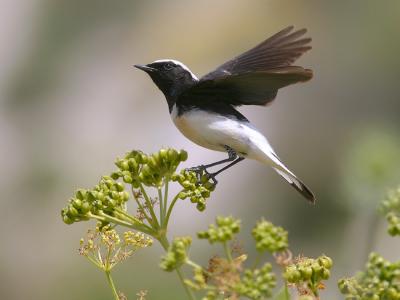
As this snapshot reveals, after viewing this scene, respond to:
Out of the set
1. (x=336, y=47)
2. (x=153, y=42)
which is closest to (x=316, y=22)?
(x=336, y=47)

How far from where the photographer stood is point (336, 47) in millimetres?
17328

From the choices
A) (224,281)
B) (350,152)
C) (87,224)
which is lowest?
(224,281)

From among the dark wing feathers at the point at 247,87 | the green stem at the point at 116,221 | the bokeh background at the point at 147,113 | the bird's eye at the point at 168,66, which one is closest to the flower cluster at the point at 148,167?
the green stem at the point at 116,221

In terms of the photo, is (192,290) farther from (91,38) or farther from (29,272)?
(91,38)

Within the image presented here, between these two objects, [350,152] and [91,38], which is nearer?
[350,152]

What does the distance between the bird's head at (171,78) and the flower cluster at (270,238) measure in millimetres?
2933

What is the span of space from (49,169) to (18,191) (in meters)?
0.70

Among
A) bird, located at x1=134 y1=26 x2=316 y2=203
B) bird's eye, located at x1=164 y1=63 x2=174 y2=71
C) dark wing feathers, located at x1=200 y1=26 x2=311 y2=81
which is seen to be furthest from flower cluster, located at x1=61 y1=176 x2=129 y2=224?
bird's eye, located at x1=164 y1=63 x2=174 y2=71

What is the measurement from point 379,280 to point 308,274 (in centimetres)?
50

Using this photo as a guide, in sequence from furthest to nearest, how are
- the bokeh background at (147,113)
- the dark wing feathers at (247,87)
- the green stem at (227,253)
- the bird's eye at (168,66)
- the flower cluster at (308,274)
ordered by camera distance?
the bokeh background at (147,113), the bird's eye at (168,66), the dark wing feathers at (247,87), the flower cluster at (308,274), the green stem at (227,253)

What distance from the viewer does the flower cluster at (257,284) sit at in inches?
94.1

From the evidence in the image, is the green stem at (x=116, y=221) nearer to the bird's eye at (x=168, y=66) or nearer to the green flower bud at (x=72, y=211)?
the green flower bud at (x=72, y=211)

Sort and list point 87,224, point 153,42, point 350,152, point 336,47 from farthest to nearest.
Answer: point 153,42, point 336,47, point 87,224, point 350,152

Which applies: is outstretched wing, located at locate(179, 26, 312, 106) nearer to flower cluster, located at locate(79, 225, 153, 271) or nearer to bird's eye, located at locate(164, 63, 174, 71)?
bird's eye, located at locate(164, 63, 174, 71)
